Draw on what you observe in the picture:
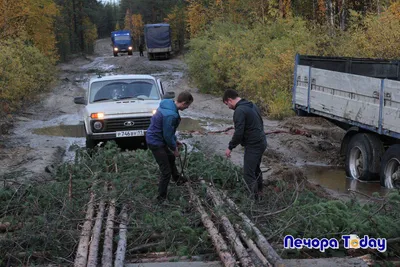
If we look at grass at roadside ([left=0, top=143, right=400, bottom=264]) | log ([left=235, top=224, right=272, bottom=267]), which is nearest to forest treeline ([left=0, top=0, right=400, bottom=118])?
grass at roadside ([left=0, top=143, right=400, bottom=264])

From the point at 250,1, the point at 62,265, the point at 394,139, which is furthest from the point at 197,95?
the point at 62,265

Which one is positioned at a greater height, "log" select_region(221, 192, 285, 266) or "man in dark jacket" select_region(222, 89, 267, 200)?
"man in dark jacket" select_region(222, 89, 267, 200)

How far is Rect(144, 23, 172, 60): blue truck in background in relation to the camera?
50.9 m

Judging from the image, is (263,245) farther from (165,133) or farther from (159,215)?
(165,133)

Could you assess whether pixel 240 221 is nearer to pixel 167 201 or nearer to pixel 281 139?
pixel 167 201

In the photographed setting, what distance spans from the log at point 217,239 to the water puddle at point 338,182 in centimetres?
388

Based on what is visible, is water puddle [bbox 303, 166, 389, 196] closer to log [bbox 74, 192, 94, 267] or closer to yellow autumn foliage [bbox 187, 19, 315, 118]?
log [bbox 74, 192, 94, 267]

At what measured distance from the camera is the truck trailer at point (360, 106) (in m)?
8.74

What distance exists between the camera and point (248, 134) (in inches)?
292

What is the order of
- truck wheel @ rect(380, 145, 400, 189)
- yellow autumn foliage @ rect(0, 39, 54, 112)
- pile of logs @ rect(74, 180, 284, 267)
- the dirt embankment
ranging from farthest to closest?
1. yellow autumn foliage @ rect(0, 39, 54, 112)
2. the dirt embankment
3. truck wheel @ rect(380, 145, 400, 189)
4. pile of logs @ rect(74, 180, 284, 267)

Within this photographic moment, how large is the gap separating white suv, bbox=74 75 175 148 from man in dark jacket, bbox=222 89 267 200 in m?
4.25

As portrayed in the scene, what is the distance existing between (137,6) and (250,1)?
62.7m

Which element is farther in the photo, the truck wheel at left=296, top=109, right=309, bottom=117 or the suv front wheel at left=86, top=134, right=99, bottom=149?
the suv front wheel at left=86, top=134, right=99, bottom=149

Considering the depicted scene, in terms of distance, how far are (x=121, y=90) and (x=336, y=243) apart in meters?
8.25
